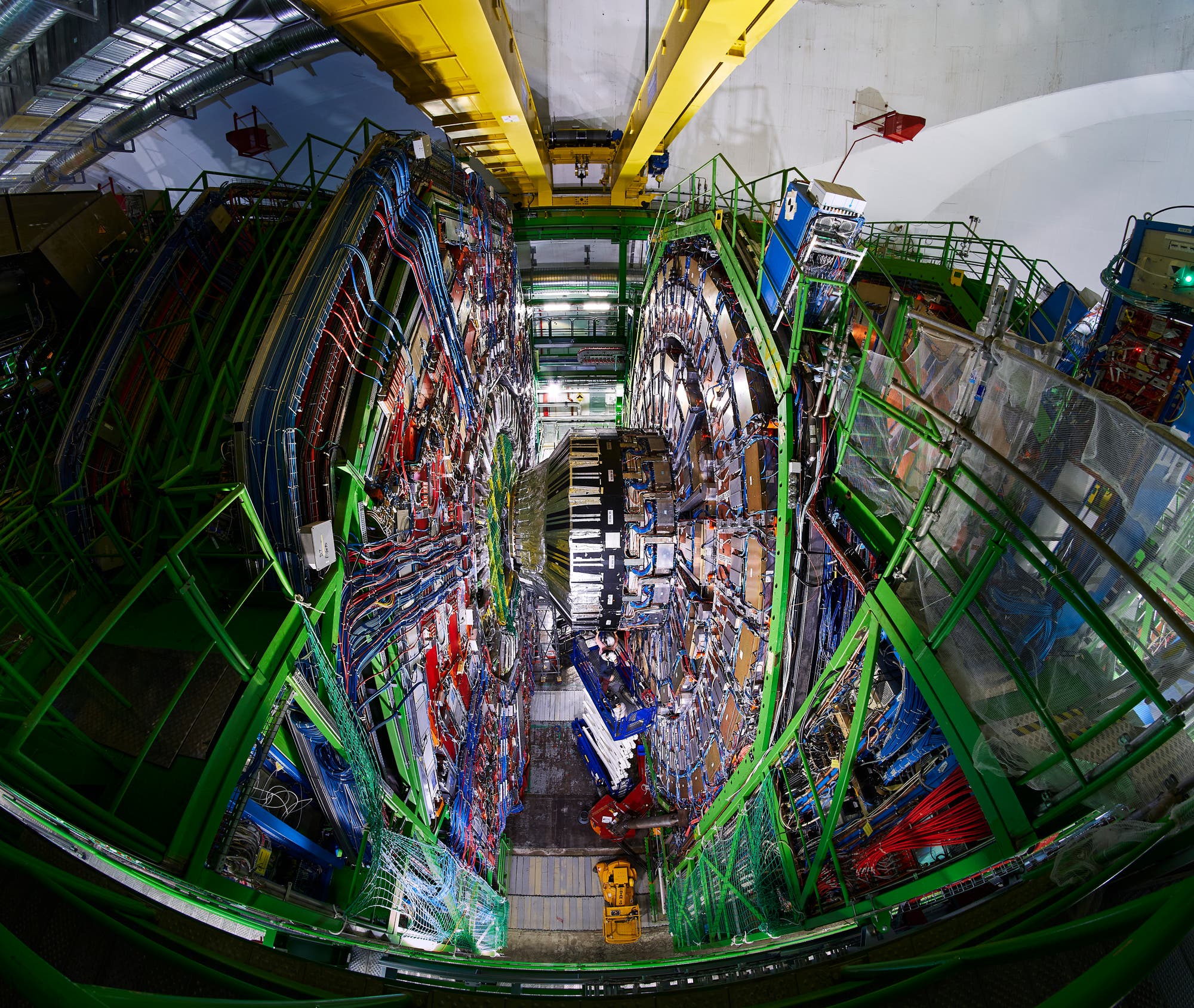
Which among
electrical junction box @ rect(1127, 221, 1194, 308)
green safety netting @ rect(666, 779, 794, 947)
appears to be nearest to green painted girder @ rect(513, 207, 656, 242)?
electrical junction box @ rect(1127, 221, 1194, 308)

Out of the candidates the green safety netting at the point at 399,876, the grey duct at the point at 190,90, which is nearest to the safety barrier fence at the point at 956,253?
the grey duct at the point at 190,90

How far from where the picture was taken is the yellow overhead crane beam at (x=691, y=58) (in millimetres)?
4645

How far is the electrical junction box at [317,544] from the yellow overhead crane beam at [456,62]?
3.92 m

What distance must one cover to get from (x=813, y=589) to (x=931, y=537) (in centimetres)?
113

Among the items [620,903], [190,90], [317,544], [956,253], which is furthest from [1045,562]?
[190,90]

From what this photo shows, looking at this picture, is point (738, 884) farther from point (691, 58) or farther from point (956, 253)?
point (956, 253)

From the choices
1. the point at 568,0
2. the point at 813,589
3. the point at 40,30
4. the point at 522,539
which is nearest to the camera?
the point at 813,589

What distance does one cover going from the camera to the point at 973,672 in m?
2.59

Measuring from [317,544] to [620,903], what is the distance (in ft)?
22.0

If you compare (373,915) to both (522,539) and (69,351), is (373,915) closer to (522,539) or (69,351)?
(522,539)

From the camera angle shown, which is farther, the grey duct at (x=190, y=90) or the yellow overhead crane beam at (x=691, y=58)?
the grey duct at (x=190, y=90)

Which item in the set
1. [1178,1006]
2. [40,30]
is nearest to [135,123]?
[40,30]

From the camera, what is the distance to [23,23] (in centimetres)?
533

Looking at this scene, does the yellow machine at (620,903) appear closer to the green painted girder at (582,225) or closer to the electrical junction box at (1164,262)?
the green painted girder at (582,225)
